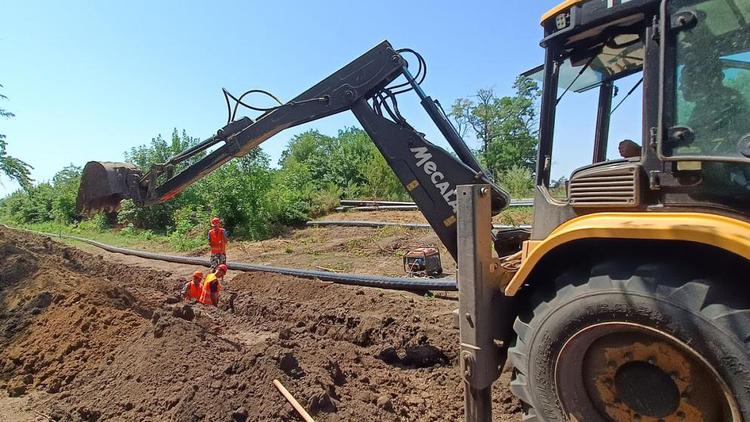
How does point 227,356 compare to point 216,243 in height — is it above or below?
below

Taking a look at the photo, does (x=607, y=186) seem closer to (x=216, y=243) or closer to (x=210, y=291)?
(x=210, y=291)

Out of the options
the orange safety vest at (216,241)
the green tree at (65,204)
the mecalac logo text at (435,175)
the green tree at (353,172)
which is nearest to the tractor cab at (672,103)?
the mecalac logo text at (435,175)

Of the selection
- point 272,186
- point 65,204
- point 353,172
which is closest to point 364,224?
point 272,186

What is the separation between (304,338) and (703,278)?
4.28m

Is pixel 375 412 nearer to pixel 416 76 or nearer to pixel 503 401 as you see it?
pixel 503 401

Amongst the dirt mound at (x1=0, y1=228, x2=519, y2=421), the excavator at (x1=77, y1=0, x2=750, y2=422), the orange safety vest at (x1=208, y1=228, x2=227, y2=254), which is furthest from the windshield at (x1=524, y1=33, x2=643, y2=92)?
the orange safety vest at (x1=208, y1=228, x2=227, y2=254)

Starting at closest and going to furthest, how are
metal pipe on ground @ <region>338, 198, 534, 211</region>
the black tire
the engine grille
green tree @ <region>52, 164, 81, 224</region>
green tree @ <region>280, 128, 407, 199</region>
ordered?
the black tire, the engine grille, metal pipe on ground @ <region>338, 198, 534, 211</region>, green tree @ <region>280, 128, 407, 199</region>, green tree @ <region>52, 164, 81, 224</region>

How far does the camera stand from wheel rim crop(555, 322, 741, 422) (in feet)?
7.00

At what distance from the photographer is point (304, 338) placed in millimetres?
5555

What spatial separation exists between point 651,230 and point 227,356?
12.5 feet

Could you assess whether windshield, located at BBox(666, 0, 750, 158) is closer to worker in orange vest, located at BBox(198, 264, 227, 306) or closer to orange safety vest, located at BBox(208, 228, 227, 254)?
worker in orange vest, located at BBox(198, 264, 227, 306)

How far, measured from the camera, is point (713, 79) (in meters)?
2.25

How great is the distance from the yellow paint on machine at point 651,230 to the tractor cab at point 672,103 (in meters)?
0.14

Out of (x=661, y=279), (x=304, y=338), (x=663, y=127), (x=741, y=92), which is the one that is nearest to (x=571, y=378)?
(x=661, y=279)
